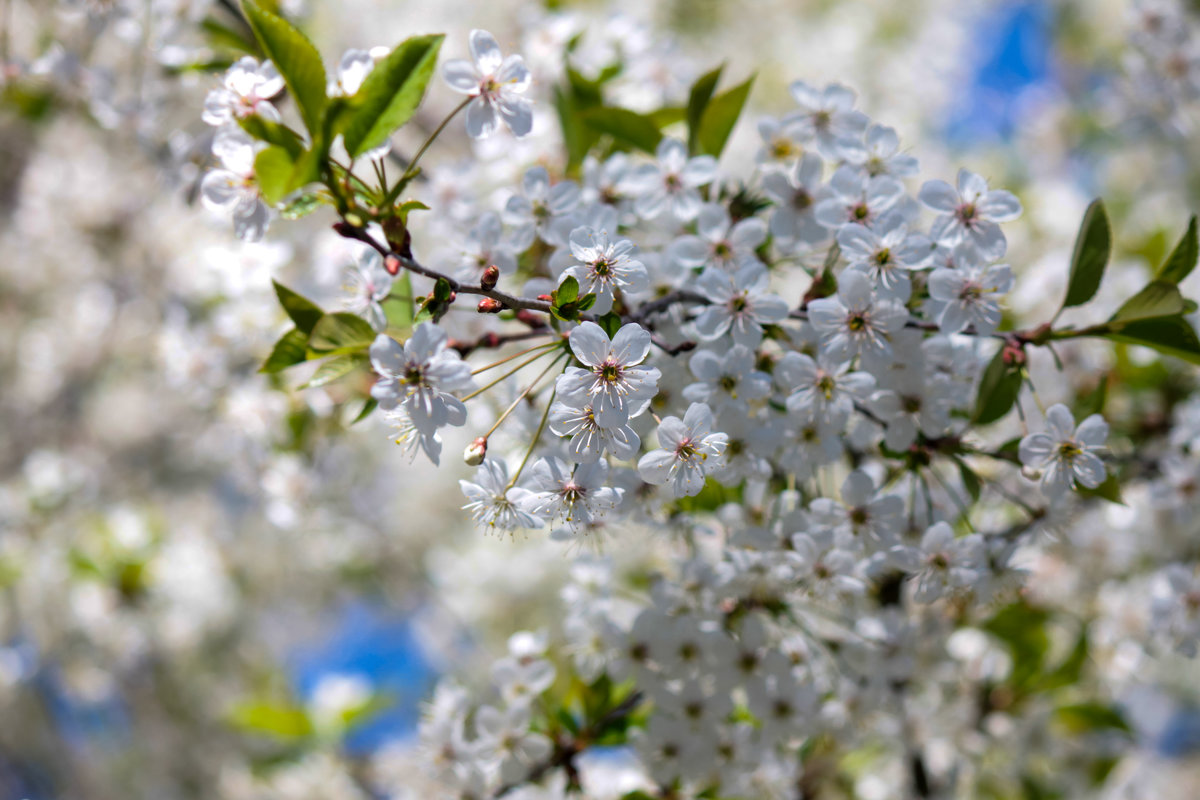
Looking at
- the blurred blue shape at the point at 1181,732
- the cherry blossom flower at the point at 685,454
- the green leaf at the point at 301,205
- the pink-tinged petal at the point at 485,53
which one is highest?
the pink-tinged petal at the point at 485,53

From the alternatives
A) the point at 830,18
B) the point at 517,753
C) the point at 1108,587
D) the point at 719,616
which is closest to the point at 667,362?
the point at 719,616

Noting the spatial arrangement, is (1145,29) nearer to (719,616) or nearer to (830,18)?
(719,616)

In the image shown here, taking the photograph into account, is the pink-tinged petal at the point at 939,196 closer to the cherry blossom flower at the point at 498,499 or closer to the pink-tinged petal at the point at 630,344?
the pink-tinged petal at the point at 630,344

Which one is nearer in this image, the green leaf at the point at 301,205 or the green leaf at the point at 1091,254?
the green leaf at the point at 301,205

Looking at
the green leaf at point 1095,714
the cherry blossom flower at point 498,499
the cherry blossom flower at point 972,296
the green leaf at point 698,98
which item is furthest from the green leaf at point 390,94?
the green leaf at point 1095,714

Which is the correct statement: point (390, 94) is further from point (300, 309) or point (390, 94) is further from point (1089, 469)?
point (1089, 469)

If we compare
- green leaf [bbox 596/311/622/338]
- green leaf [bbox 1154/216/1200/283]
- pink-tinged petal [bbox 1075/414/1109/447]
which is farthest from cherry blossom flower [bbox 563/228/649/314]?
green leaf [bbox 1154/216/1200/283]
